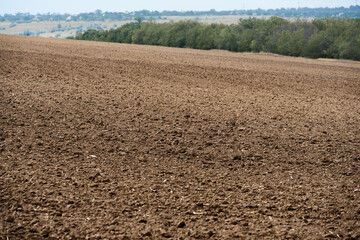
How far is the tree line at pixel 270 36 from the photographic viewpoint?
3878cm

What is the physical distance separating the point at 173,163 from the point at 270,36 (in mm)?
40445

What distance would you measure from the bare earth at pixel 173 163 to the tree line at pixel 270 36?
91.5 feet

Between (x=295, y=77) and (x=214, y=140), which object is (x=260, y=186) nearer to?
(x=214, y=140)

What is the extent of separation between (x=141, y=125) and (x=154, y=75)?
26.3 ft

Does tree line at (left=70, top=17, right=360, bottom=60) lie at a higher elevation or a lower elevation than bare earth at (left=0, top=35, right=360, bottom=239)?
higher

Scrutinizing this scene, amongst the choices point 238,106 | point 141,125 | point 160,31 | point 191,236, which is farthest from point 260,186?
point 160,31

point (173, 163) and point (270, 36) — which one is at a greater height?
point (270, 36)

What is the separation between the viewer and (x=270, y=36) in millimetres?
44344

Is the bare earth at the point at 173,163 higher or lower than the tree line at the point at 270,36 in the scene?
lower

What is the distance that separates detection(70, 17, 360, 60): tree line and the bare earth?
27.9 meters

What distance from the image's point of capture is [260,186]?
613 cm

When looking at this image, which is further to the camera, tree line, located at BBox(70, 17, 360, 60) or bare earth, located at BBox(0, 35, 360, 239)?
tree line, located at BBox(70, 17, 360, 60)

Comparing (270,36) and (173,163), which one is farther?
(270,36)

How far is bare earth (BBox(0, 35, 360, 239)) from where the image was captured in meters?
4.92
